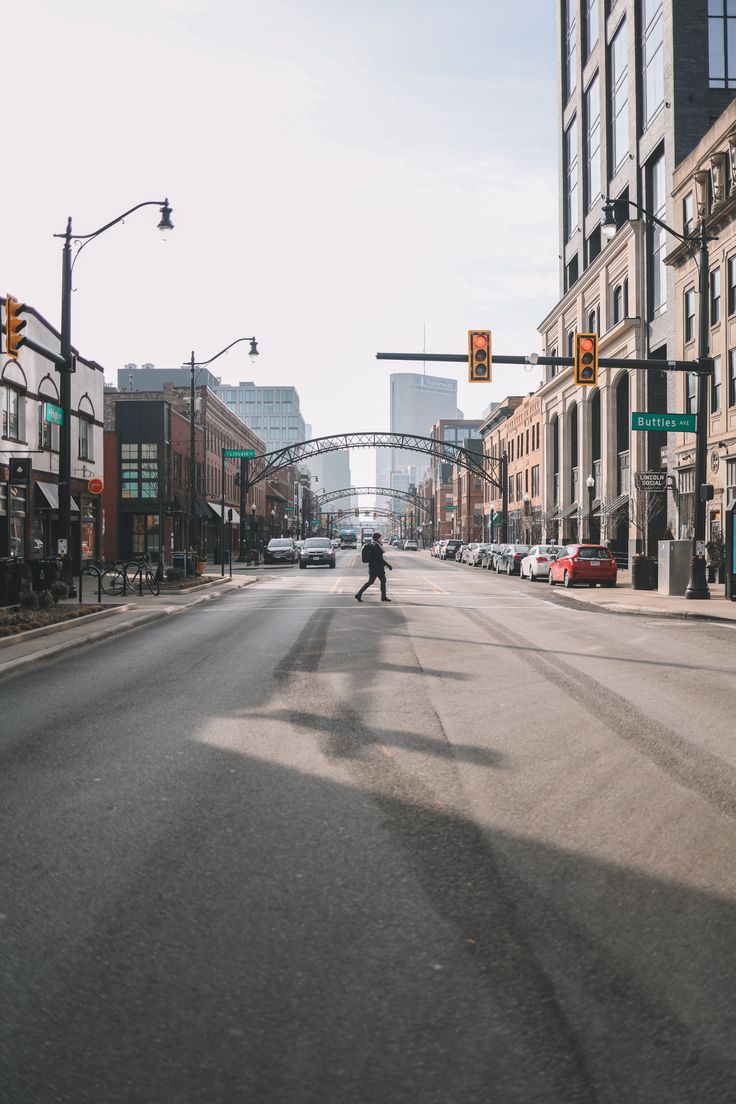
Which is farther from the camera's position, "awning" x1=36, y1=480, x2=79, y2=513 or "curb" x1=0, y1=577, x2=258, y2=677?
"awning" x1=36, y1=480, x2=79, y2=513

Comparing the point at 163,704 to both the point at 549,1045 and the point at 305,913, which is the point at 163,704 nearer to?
the point at 305,913

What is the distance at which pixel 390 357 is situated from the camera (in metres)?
23.9

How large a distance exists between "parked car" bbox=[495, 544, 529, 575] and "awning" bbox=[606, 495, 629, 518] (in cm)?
478

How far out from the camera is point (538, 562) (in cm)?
3669

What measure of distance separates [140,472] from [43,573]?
113 feet

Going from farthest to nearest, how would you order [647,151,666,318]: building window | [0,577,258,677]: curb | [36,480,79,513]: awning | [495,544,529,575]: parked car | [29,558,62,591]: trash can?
1. [495,544,529,575]: parked car
2. [647,151,666,318]: building window
3. [36,480,79,513]: awning
4. [29,558,62,591]: trash can
5. [0,577,258,677]: curb

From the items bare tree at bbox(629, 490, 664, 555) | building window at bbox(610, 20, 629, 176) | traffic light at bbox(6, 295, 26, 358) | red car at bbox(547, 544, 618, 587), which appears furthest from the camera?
building window at bbox(610, 20, 629, 176)

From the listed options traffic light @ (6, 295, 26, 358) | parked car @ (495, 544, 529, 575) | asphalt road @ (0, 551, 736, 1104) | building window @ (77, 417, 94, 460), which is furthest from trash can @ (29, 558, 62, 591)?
parked car @ (495, 544, 529, 575)

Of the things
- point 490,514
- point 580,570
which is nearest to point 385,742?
point 580,570

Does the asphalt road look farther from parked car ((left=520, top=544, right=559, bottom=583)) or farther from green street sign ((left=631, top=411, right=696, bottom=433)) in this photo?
parked car ((left=520, top=544, right=559, bottom=583))

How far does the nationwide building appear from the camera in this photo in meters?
38.1

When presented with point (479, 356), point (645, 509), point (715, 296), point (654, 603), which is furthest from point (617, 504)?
point (479, 356)

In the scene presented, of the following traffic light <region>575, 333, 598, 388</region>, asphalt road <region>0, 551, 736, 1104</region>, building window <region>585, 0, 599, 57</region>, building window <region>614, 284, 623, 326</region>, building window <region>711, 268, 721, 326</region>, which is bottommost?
asphalt road <region>0, 551, 736, 1104</region>

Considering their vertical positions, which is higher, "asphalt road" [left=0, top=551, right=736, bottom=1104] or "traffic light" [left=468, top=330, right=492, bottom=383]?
"traffic light" [left=468, top=330, right=492, bottom=383]
